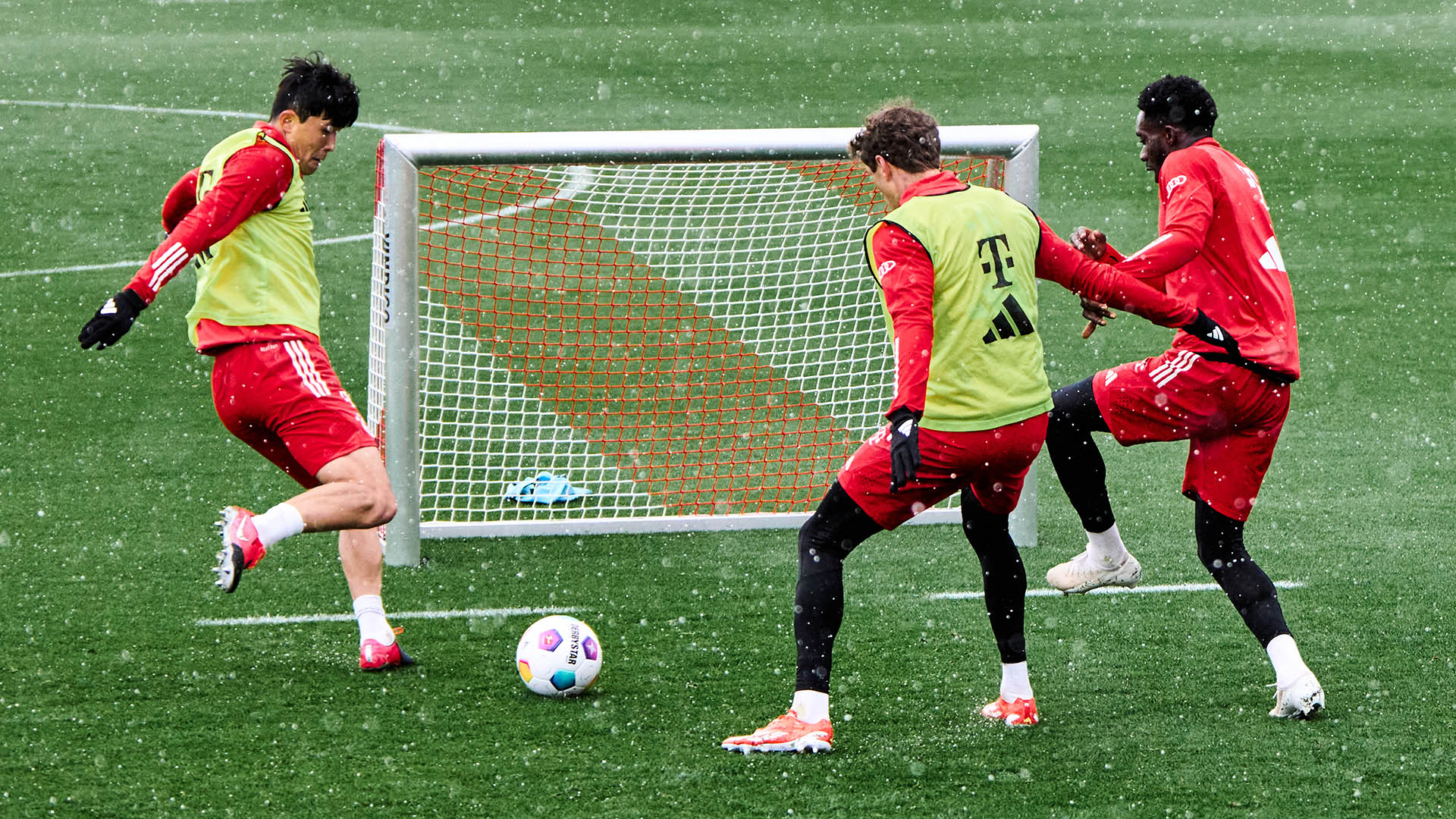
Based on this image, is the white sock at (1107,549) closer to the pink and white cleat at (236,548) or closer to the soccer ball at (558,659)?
the soccer ball at (558,659)

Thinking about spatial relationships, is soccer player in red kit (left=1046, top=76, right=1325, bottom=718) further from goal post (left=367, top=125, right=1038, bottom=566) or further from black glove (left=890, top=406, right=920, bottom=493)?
goal post (left=367, top=125, right=1038, bottom=566)

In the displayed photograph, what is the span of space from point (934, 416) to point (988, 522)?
542 mm

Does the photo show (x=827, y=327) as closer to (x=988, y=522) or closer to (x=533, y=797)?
(x=988, y=522)

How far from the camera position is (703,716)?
529 cm

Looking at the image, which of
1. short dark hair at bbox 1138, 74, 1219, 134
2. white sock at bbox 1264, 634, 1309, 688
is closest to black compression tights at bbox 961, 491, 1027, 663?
white sock at bbox 1264, 634, 1309, 688

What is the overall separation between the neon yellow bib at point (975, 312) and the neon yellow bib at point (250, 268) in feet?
6.97

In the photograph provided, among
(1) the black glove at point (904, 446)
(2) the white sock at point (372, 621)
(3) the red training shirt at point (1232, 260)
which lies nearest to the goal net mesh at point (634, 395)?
(3) the red training shirt at point (1232, 260)

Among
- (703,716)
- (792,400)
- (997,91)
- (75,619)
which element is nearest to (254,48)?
(997,91)

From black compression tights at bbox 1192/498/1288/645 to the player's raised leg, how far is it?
473 millimetres

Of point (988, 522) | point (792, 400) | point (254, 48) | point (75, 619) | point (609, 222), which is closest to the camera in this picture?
point (988, 522)

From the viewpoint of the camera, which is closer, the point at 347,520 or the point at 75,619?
the point at 347,520

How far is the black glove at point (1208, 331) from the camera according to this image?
198 inches

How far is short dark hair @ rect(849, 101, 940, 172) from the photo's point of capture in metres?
4.79

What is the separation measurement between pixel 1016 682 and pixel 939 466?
0.91m
